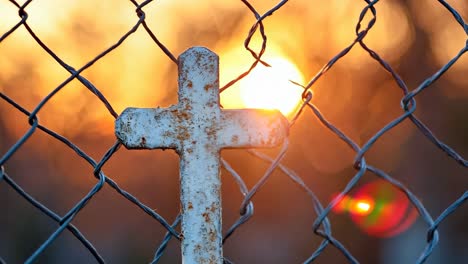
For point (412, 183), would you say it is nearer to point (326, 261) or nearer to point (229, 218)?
point (326, 261)

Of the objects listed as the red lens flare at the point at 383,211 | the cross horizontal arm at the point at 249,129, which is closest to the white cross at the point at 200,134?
the cross horizontal arm at the point at 249,129

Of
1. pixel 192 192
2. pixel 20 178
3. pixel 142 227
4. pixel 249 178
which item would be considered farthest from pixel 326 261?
pixel 192 192

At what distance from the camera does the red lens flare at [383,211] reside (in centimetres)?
766

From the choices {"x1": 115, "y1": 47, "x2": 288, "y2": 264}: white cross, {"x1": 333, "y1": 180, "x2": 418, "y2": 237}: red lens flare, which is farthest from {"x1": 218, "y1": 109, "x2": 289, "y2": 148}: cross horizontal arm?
{"x1": 333, "y1": 180, "x2": 418, "y2": 237}: red lens flare

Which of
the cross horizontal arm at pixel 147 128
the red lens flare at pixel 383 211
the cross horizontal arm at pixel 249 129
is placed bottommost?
the cross horizontal arm at pixel 147 128

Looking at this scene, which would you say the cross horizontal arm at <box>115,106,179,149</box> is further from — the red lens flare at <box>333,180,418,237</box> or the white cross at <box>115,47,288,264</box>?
the red lens flare at <box>333,180,418,237</box>

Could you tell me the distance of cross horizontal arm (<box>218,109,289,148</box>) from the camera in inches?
31.3

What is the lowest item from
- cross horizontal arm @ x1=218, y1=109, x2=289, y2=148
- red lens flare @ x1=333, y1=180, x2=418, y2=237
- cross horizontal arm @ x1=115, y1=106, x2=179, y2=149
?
cross horizontal arm @ x1=115, y1=106, x2=179, y2=149

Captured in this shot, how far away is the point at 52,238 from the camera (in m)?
0.80

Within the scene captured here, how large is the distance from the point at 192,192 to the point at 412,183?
295 inches

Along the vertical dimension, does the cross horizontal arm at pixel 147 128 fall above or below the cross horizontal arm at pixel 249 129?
below

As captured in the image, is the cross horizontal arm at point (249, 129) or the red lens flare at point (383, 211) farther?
the red lens flare at point (383, 211)

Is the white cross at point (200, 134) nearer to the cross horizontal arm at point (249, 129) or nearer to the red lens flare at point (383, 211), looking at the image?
the cross horizontal arm at point (249, 129)

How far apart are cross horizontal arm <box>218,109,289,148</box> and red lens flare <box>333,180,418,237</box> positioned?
687 cm
